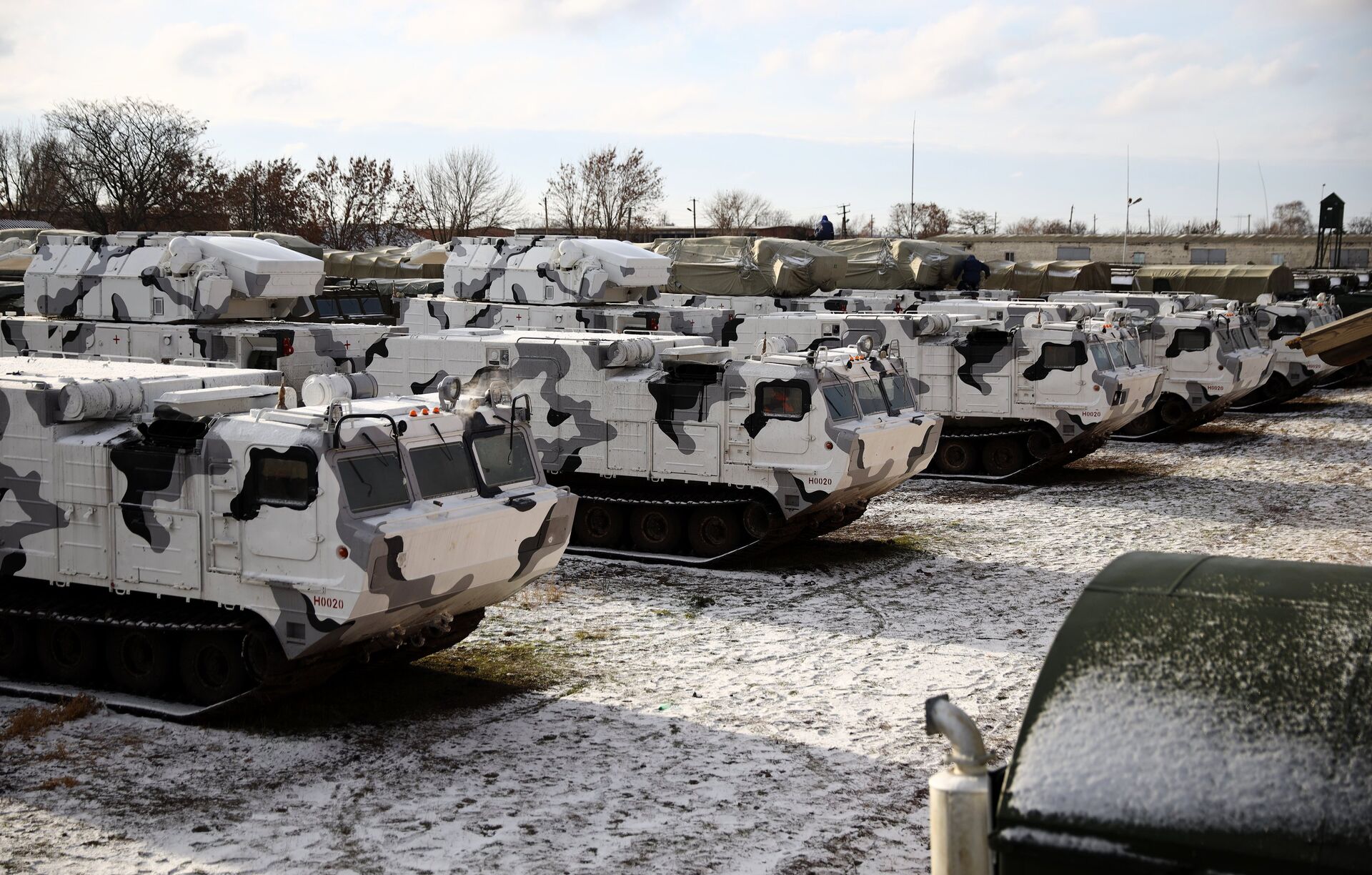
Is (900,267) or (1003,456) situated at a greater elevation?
(900,267)

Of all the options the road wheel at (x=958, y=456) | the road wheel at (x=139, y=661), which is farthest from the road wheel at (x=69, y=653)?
the road wheel at (x=958, y=456)

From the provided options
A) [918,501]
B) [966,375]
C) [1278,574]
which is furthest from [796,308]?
[1278,574]

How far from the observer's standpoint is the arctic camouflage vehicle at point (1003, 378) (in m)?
19.4

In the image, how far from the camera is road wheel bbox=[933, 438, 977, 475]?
2017 cm

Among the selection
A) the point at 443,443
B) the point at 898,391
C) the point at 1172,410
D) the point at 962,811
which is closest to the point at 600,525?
the point at 898,391

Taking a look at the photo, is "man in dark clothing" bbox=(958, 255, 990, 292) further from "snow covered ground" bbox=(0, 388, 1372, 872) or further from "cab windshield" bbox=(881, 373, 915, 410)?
"snow covered ground" bbox=(0, 388, 1372, 872)

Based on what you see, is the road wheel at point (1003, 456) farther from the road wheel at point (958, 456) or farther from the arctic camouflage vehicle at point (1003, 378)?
the road wheel at point (958, 456)

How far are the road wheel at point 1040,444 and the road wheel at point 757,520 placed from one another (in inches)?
277

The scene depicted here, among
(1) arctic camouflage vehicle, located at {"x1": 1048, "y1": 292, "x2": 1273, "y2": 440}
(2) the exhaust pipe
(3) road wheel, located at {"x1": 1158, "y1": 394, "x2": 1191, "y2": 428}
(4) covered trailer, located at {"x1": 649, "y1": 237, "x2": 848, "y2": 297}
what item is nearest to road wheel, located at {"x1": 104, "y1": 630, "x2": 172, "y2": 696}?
(2) the exhaust pipe

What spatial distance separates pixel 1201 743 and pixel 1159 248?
2387 inches

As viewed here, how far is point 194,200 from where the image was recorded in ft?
177

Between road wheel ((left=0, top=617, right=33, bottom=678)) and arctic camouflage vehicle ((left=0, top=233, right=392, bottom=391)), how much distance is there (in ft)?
23.3

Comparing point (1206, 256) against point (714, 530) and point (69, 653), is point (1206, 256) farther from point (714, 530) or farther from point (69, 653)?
point (69, 653)

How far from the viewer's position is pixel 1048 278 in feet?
112
